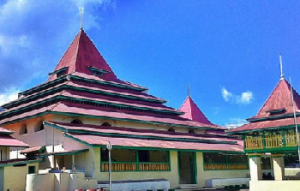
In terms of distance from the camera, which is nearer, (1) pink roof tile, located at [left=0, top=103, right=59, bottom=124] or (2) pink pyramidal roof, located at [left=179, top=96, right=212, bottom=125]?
(1) pink roof tile, located at [left=0, top=103, right=59, bottom=124]

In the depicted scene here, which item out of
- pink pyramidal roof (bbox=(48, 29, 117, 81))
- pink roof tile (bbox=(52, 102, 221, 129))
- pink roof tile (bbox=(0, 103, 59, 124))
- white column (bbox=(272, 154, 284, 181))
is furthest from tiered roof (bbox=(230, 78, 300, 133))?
pink pyramidal roof (bbox=(48, 29, 117, 81))

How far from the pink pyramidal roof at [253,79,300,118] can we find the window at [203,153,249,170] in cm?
654

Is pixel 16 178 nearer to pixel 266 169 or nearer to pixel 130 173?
pixel 130 173

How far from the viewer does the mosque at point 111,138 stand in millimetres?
24031

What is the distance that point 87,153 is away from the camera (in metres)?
24.3

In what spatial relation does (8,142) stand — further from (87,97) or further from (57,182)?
(87,97)

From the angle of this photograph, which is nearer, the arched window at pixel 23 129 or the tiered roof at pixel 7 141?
the tiered roof at pixel 7 141

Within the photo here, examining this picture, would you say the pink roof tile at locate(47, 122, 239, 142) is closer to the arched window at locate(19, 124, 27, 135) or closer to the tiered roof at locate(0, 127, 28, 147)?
the tiered roof at locate(0, 127, 28, 147)

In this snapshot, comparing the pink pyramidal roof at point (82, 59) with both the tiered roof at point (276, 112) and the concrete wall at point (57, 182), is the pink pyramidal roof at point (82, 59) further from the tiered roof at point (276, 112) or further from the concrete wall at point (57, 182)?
the tiered roof at point (276, 112)

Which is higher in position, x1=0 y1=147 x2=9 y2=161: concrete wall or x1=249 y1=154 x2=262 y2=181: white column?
x1=0 y1=147 x2=9 y2=161: concrete wall

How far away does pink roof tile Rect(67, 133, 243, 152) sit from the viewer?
24375 mm

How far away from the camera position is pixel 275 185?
24.5 meters

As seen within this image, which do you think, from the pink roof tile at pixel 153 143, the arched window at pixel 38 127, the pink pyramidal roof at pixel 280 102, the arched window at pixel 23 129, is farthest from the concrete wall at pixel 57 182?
the pink pyramidal roof at pixel 280 102

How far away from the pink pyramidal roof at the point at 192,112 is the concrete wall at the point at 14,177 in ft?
66.5
